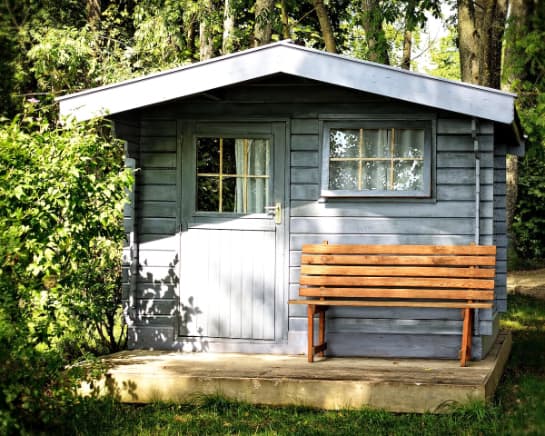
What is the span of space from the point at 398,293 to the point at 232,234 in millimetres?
1676

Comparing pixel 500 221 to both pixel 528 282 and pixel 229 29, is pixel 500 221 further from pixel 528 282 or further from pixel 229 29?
pixel 528 282

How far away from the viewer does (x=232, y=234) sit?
8672 millimetres

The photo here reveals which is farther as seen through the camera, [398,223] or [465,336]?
[398,223]

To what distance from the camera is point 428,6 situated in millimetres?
15695

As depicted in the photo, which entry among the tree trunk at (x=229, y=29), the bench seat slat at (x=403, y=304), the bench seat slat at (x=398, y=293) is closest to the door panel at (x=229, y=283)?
the bench seat slat at (x=398, y=293)

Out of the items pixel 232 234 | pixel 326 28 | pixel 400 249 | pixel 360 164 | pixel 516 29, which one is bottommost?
pixel 400 249

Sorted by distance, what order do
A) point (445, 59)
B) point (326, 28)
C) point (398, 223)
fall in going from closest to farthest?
point (398, 223) → point (326, 28) → point (445, 59)

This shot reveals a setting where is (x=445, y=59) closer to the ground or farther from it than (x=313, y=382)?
farther from it

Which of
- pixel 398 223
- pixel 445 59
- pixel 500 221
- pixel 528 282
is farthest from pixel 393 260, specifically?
pixel 445 59

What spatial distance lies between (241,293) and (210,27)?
337 inches

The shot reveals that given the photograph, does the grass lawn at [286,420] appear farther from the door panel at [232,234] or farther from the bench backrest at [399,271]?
the door panel at [232,234]

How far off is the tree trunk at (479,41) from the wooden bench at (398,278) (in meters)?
7.24

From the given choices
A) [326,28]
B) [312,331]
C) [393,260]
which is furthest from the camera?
[326,28]

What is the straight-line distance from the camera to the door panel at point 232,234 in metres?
8.63
